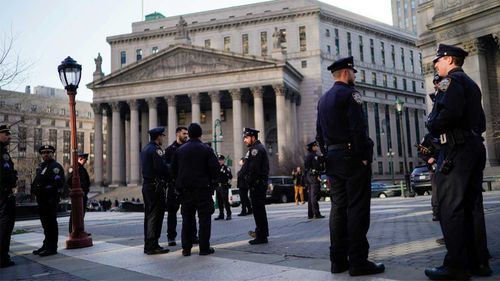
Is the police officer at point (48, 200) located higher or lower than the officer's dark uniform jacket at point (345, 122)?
lower

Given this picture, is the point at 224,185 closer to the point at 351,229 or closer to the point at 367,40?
the point at 351,229

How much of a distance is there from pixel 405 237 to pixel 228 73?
5092 centimetres

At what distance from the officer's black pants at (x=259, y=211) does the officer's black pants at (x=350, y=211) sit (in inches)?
135

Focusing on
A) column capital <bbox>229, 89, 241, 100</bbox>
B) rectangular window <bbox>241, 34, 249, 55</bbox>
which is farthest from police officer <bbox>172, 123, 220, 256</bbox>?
rectangular window <bbox>241, 34, 249, 55</bbox>

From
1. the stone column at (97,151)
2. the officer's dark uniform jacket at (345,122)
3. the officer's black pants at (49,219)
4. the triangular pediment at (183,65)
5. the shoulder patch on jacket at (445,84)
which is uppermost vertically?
the triangular pediment at (183,65)

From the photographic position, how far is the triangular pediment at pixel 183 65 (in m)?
57.7

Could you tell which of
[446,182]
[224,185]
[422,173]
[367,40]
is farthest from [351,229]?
[367,40]

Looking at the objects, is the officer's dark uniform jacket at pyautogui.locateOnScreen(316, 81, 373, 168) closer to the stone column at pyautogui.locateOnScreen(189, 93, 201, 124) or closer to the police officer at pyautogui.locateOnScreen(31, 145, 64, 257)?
the police officer at pyautogui.locateOnScreen(31, 145, 64, 257)

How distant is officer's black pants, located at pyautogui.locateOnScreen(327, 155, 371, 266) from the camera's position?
533 cm

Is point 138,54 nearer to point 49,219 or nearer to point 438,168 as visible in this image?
point 49,219

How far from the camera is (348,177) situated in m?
5.53

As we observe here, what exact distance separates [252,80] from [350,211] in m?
52.3

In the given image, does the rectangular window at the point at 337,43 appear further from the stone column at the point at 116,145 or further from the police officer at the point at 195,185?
the police officer at the point at 195,185

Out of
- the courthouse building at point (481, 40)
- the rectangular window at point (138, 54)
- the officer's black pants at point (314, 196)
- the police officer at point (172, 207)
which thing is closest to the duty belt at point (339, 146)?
the police officer at point (172, 207)
